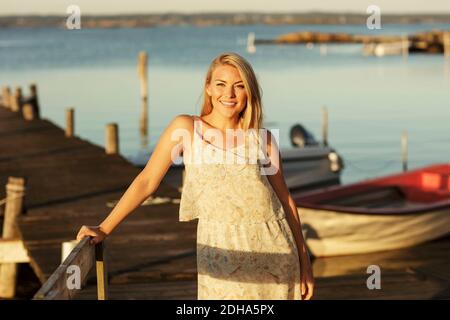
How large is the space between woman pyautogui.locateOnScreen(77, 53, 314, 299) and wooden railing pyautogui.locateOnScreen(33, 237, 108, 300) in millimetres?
134

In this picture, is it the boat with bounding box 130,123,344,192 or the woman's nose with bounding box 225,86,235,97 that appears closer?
the woman's nose with bounding box 225,86,235,97

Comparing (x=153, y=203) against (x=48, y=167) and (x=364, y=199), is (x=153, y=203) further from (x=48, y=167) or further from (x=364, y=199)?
(x=48, y=167)

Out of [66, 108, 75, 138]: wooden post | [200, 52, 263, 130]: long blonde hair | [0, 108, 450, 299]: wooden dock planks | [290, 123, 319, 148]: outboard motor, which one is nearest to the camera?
[200, 52, 263, 130]: long blonde hair

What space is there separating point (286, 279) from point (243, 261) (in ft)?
0.75

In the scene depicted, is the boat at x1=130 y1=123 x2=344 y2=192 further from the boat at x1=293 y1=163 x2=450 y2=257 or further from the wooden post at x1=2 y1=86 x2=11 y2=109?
the wooden post at x1=2 y1=86 x2=11 y2=109

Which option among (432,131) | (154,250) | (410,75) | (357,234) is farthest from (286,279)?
(410,75)

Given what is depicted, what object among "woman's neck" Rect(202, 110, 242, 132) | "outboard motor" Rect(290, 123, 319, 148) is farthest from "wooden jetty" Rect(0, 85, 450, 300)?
"outboard motor" Rect(290, 123, 319, 148)

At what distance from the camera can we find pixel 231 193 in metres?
4.38

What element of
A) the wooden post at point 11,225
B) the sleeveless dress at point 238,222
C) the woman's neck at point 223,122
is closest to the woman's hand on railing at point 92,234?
the sleeveless dress at point 238,222

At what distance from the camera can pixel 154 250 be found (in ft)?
34.6

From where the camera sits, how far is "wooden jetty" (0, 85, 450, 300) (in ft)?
28.7

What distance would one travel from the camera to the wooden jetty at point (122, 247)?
876cm

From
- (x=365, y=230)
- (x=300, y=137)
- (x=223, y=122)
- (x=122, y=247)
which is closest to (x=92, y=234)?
(x=223, y=122)

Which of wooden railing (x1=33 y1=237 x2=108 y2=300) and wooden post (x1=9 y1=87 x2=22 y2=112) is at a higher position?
wooden railing (x1=33 y1=237 x2=108 y2=300)
